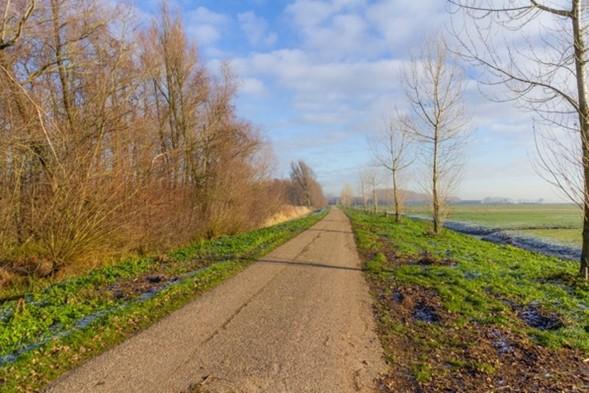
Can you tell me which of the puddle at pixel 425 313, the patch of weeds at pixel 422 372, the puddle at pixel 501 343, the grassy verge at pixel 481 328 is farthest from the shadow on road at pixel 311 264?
the patch of weeds at pixel 422 372

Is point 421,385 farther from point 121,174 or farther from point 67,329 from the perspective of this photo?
point 121,174

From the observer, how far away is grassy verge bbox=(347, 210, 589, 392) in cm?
447

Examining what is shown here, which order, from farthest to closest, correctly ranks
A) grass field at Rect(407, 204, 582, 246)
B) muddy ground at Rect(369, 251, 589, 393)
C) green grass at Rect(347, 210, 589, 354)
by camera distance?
grass field at Rect(407, 204, 582, 246) → green grass at Rect(347, 210, 589, 354) → muddy ground at Rect(369, 251, 589, 393)

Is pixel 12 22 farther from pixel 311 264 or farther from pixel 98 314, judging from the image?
pixel 311 264

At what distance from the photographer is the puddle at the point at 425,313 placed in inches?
263

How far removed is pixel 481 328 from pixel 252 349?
11.9 ft

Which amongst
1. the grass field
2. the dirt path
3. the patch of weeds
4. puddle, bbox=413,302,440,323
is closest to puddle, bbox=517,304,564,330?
puddle, bbox=413,302,440,323

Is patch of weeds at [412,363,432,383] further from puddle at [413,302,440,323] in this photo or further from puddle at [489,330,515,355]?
puddle at [413,302,440,323]

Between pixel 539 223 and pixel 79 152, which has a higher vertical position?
pixel 79 152

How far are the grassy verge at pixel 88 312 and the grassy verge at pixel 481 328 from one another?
3759 mm

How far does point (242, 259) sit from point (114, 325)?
6664mm

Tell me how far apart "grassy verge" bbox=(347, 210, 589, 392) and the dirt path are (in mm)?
477

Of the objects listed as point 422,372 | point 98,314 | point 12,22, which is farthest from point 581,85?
point 12,22

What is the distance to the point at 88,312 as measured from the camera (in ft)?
22.0
